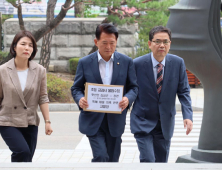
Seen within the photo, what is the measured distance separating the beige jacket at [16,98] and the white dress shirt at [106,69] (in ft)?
2.17

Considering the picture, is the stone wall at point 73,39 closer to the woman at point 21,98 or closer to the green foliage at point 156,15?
the green foliage at point 156,15

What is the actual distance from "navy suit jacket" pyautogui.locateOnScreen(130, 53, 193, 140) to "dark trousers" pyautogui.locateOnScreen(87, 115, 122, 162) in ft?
0.99

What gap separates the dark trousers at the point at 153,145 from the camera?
15.8 feet

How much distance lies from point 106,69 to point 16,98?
897 millimetres

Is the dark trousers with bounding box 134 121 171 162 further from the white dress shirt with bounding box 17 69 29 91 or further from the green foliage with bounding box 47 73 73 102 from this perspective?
the green foliage with bounding box 47 73 73 102

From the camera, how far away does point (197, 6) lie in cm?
530

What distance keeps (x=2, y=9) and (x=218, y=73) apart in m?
19.0

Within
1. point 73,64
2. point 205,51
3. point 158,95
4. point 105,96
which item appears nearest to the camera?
point 105,96

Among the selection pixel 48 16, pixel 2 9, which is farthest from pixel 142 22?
pixel 2 9

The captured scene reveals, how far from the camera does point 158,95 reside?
195 inches

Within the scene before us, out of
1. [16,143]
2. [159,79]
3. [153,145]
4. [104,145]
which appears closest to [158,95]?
[159,79]

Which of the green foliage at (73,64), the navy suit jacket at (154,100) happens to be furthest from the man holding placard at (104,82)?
the green foliage at (73,64)

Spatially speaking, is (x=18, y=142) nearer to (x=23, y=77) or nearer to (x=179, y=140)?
(x=23, y=77)

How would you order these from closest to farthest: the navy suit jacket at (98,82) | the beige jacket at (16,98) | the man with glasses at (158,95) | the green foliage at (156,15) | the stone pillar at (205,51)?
1. the navy suit jacket at (98,82)
2. the beige jacket at (16,98)
3. the man with glasses at (158,95)
4. the stone pillar at (205,51)
5. the green foliage at (156,15)
